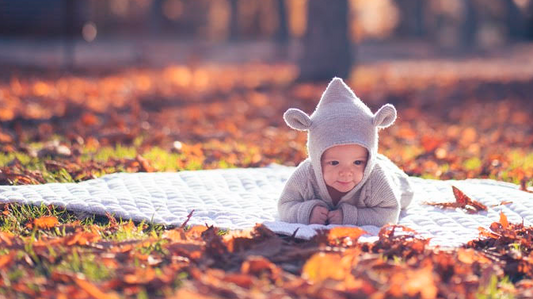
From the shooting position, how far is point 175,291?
258 cm

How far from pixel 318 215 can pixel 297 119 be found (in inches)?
19.9

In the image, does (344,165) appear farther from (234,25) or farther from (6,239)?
(234,25)

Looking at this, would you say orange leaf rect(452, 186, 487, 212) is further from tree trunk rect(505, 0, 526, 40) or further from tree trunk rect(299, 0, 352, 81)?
tree trunk rect(505, 0, 526, 40)

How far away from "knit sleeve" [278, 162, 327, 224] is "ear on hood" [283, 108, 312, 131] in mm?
258

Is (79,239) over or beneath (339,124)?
beneath

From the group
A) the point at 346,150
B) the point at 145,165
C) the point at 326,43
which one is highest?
the point at 346,150

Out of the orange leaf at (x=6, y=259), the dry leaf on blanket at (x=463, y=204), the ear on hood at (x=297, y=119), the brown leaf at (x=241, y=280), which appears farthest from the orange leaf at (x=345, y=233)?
the orange leaf at (x=6, y=259)

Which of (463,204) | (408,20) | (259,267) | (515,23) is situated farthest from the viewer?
(408,20)

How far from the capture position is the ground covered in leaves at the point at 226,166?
2609 mm

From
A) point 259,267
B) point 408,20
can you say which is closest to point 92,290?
point 259,267

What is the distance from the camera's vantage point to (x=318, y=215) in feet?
12.1

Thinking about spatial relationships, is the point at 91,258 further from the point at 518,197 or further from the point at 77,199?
the point at 518,197

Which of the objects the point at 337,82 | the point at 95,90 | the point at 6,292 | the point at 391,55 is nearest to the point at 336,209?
the point at 337,82

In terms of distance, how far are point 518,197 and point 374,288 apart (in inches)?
88.0
